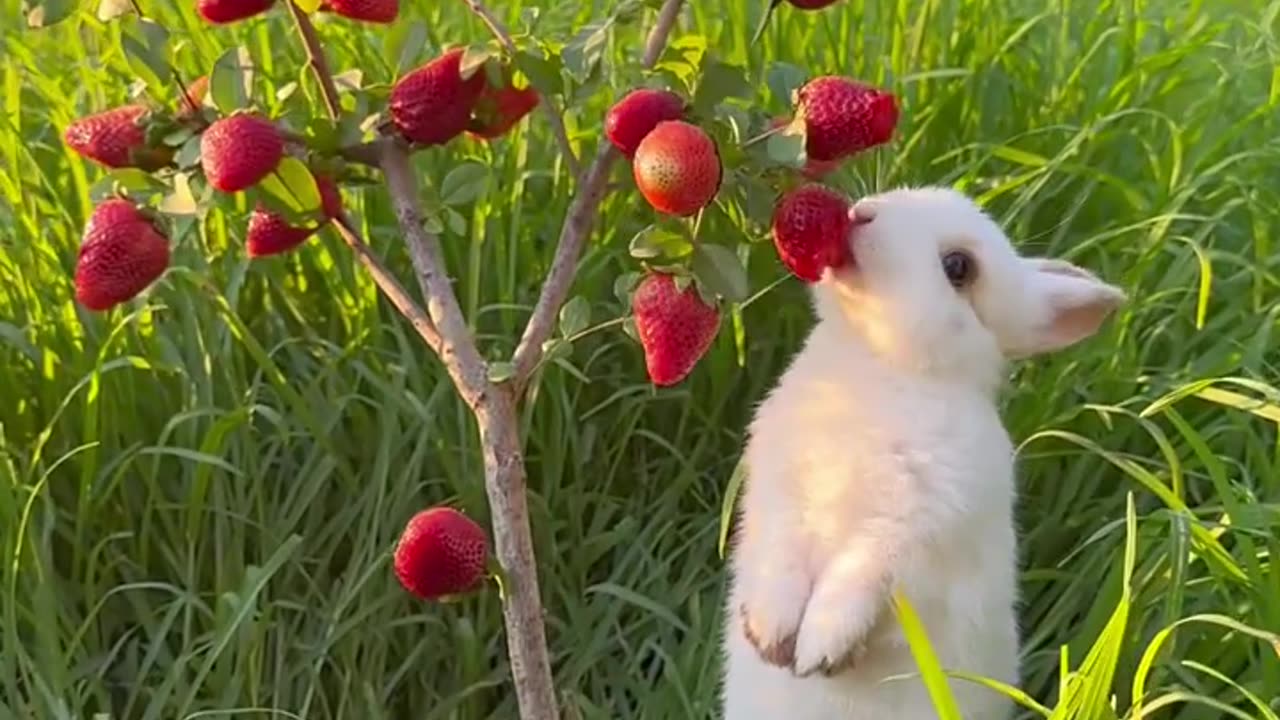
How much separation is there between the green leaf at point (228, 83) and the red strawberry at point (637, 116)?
0.77 ft

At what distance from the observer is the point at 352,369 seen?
1.81m

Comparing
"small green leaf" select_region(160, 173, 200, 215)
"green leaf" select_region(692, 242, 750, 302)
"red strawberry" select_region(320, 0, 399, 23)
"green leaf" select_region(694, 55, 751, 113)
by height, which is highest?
"red strawberry" select_region(320, 0, 399, 23)

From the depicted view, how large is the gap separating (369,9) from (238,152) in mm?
123

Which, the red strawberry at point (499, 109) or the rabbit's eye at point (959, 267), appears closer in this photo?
the red strawberry at point (499, 109)

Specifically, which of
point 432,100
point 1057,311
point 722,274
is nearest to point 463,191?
point 432,100

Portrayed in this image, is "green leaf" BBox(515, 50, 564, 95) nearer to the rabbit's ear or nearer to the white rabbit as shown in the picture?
the white rabbit

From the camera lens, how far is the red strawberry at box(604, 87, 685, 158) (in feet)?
3.63

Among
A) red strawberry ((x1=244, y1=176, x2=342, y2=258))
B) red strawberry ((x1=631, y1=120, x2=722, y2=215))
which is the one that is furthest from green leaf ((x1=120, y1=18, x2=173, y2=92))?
red strawberry ((x1=631, y1=120, x2=722, y2=215))

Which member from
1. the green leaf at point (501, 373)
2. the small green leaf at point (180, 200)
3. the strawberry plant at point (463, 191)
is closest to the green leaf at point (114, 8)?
the strawberry plant at point (463, 191)

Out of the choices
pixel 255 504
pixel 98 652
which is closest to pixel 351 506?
pixel 255 504

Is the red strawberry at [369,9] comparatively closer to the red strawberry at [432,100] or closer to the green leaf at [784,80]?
the red strawberry at [432,100]

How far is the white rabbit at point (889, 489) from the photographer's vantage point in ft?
4.14

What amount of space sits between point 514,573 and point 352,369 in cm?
65

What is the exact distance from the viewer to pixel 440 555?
1129 mm
